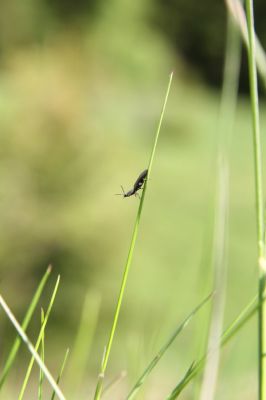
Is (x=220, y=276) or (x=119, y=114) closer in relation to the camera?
(x=220, y=276)

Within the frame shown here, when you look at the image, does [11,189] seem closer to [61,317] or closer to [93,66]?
[61,317]

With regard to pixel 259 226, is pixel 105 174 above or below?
below

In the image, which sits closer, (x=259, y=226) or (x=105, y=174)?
(x=259, y=226)

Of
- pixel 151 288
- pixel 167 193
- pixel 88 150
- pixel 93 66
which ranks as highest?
pixel 93 66

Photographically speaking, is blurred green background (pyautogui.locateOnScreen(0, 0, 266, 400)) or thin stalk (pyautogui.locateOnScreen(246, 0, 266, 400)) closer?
thin stalk (pyautogui.locateOnScreen(246, 0, 266, 400))

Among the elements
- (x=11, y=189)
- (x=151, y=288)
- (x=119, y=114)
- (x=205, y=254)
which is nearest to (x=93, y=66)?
(x=119, y=114)

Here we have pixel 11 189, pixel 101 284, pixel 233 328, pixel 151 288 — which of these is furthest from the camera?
pixel 151 288

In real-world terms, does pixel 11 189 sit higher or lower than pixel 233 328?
lower

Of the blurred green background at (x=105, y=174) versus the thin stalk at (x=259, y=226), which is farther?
the blurred green background at (x=105, y=174)
